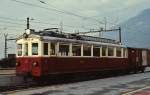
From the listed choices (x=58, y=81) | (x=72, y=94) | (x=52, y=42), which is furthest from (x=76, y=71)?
(x=72, y=94)

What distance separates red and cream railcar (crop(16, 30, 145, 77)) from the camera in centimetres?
2502

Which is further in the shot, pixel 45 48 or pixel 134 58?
pixel 134 58

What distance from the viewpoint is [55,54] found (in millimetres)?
25672

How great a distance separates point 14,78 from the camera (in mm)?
26750

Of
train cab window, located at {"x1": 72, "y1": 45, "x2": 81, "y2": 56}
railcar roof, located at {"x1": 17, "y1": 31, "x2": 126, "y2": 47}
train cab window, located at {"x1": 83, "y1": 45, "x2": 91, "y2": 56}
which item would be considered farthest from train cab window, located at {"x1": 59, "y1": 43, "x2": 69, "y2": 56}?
train cab window, located at {"x1": 83, "y1": 45, "x2": 91, "y2": 56}

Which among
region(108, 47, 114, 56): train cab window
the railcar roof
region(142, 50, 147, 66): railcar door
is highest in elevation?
the railcar roof

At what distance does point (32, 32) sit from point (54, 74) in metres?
2.91

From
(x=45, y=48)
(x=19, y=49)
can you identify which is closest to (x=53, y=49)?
(x=45, y=48)

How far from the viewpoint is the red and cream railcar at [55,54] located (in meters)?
25.0

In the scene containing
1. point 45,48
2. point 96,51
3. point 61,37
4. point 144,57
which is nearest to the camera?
point 45,48

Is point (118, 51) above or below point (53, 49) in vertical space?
below

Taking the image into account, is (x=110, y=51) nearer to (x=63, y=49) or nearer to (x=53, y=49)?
(x=63, y=49)

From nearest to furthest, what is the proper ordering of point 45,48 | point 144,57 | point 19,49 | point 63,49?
point 45,48 → point 63,49 → point 19,49 → point 144,57

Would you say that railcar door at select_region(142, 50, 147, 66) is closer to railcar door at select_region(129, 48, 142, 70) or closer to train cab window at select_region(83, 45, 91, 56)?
railcar door at select_region(129, 48, 142, 70)
